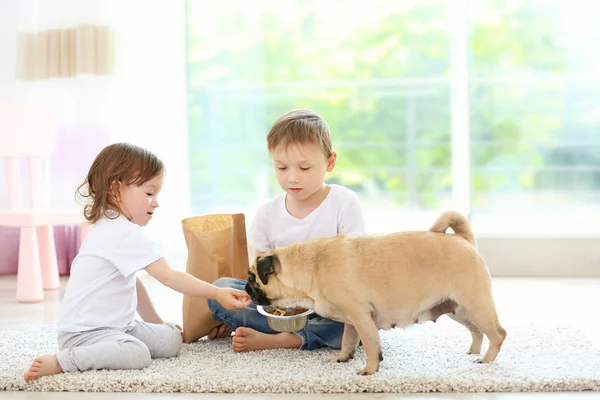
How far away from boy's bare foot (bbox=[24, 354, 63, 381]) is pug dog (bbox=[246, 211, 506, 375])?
1.56 feet

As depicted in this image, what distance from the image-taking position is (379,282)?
1.75 m

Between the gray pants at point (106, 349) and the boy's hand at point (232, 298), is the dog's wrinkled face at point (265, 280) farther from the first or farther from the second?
the gray pants at point (106, 349)

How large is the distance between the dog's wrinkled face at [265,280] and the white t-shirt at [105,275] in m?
0.27

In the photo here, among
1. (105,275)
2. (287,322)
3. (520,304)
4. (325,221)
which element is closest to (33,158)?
(105,275)

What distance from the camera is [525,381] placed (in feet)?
5.41

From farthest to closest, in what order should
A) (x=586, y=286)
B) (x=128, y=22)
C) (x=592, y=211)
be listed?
(x=592, y=211) → (x=128, y=22) → (x=586, y=286)

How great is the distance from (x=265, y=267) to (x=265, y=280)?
3cm

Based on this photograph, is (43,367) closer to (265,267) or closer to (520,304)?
(265,267)

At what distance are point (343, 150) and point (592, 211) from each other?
168 cm

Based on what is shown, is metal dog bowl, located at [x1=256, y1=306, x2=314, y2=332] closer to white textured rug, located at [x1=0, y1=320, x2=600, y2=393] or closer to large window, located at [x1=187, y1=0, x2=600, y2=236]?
white textured rug, located at [x1=0, y1=320, x2=600, y2=393]

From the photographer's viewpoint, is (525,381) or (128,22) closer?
(525,381)

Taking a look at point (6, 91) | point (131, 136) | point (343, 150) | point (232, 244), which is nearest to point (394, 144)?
point (343, 150)

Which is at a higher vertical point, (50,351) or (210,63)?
(210,63)

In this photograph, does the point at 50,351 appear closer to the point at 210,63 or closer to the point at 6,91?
the point at 6,91
